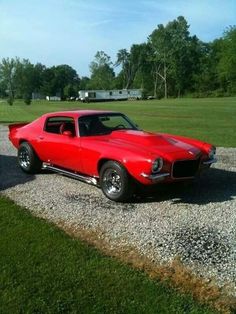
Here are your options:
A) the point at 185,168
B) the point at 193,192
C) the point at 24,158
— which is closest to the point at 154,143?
the point at 185,168

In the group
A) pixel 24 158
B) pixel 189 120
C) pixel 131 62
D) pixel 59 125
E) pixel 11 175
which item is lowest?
pixel 189 120

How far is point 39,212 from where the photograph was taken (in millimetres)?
6465

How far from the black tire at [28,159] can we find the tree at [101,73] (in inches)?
4865

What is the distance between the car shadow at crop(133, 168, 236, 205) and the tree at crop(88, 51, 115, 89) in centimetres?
12496

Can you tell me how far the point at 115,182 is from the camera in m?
6.96

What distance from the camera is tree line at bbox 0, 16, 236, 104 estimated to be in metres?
93.4

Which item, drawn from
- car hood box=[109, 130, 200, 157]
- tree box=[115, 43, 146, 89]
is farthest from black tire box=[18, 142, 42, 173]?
tree box=[115, 43, 146, 89]

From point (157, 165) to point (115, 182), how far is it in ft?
2.51

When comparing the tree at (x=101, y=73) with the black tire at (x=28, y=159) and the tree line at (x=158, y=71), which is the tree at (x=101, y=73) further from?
the black tire at (x=28, y=159)

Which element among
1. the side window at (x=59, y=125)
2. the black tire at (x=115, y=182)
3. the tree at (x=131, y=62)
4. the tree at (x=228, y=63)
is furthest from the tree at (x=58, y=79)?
the black tire at (x=115, y=182)

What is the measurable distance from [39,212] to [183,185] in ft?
8.19

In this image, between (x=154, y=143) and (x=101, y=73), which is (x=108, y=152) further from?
(x=101, y=73)

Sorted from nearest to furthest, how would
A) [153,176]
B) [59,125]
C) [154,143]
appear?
[153,176] < [154,143] < [59,125]

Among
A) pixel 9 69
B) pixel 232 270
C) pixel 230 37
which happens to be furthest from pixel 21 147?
pixel 9 69
